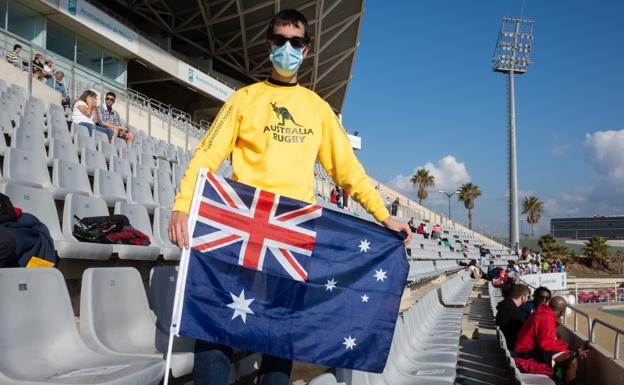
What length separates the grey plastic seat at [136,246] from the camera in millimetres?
3750

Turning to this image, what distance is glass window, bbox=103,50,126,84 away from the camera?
2131 centimetres

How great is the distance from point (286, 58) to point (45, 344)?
1.40m

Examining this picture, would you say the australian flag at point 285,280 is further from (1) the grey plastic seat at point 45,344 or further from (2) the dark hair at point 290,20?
(2) the dark hair at point 290,20

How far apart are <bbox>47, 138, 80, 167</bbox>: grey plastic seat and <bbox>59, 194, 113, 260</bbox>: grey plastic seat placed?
1.93 metres

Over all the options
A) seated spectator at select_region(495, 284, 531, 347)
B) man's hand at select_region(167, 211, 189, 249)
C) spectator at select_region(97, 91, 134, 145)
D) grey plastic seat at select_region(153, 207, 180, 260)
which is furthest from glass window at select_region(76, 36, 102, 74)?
man's hand at select_region(167, 211, 189, 249)

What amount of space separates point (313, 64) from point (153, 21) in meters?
12.0

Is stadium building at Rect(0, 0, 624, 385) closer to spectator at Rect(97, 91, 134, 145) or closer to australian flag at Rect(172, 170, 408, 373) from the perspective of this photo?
australian flag at Rect(172, 170, 408, 373)

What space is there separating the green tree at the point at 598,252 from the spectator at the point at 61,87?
45744 millimetres

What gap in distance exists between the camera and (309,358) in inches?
80.6

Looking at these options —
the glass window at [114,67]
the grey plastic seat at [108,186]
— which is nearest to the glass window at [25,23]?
the glass window at [114,67]

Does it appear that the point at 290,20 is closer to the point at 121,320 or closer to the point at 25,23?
the point at 121,320

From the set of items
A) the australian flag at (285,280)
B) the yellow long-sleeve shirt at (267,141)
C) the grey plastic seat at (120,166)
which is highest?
the grey plastic seat at (120,166)

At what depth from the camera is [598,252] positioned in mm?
45875

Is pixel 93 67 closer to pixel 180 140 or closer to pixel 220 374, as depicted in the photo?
pixel 180 140
